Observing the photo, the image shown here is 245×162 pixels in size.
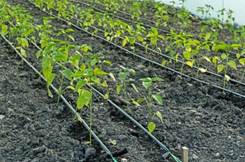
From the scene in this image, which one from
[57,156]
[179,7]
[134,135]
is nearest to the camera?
[57,156]

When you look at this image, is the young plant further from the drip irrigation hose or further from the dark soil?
the dark soil

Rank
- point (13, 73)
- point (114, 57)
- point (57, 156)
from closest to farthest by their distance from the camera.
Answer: point (57, 156), point (13, 73), point (114, 57)

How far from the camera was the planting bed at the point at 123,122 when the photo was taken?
11.6ft

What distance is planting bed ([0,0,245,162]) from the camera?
139 inches

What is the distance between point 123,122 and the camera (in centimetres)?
409

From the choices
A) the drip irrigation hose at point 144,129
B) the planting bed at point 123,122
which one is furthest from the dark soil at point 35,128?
Result: the drip irrigation hose at point 144,129

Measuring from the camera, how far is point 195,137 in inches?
152

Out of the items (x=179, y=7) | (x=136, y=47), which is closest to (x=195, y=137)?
(x=136, y=47)

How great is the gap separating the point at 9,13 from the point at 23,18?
90 centimetres

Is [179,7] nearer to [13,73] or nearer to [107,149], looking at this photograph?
[13,73]

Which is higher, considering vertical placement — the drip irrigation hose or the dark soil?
the drip irrigation hose

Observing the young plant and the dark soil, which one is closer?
the dark soil

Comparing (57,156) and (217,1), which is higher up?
(217,1)

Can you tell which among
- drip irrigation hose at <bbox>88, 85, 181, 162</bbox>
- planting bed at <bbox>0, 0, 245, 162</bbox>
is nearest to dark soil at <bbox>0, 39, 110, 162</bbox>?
planting bed at <bbox>0, 0, 245, 162</bbox>
